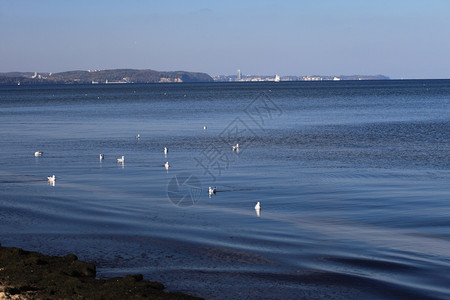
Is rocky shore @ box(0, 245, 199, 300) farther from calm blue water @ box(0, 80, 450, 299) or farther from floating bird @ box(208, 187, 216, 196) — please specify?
floating bird @ box(208, 187, 216, 196)

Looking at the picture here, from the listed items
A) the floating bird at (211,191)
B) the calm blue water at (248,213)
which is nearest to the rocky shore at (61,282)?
the calm blue water at (248,213)

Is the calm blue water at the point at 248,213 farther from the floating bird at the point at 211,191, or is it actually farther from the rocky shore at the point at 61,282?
the rocky shore at the point at 61,282

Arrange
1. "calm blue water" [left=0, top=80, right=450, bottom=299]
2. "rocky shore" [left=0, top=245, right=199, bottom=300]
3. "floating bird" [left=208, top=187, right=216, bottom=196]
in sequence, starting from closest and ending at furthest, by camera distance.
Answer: "rocky shore" [left=0, top=245, right=199, bottom=300], "calm blue water" [left=0, top=80, right=450, bottom=299], "floating bird" [left=208, top=187, right=216, bottom=196]

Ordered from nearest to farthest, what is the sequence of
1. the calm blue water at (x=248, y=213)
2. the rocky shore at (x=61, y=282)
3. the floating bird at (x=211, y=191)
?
the rocky shore at (x=61, y=282) < the calm blue water at (x=248, y=213) < the floating bird at (x=211, y=191)

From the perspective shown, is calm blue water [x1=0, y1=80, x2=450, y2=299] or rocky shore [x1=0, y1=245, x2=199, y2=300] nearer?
rocky shore [x1=0, y1=245, x2=199, y2=300]

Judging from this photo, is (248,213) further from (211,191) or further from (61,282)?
(61,282)

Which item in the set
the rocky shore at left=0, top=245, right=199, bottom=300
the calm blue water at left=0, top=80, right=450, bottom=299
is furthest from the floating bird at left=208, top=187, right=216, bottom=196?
the rocky shore at left=0, top=245, right=199, bottom=300

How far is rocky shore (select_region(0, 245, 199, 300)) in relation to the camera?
1306cm

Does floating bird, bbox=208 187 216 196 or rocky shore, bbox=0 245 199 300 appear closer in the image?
rocky shore, bbox=0 245 199 300

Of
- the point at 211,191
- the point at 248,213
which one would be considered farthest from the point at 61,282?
the point at 211,191

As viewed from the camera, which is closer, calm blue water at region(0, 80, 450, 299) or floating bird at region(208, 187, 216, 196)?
calm blue water at region(0, 80, 450, 299)

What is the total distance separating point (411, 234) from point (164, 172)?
51.8ft

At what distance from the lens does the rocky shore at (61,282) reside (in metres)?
13.1

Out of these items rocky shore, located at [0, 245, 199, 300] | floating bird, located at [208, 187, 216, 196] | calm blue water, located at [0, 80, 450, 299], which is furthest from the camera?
floating bird, located at [208, 187, 216, 196]
